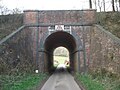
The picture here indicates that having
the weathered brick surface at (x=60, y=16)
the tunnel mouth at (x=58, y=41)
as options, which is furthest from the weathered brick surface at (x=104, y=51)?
the tunnel mouth at (x=58, y=41)

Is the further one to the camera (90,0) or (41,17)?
(90,0)

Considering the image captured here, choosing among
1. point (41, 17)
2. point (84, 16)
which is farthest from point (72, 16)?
point (41, 17)

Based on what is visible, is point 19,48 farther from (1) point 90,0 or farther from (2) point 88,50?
(1) point 90,0

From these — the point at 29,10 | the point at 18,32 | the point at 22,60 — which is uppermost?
the point at 29,10

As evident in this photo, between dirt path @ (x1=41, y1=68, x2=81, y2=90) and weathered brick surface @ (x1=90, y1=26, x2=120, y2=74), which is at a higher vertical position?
weathered brick surface @ (x1=90, y1=26, x2=120, y2=74)

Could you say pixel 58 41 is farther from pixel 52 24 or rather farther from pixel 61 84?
pixel 61 84

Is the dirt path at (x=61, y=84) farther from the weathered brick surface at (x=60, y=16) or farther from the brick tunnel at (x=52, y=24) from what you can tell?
the weathered brick surface at (x=60, y=16)

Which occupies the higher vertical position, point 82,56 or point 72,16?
A: point 72,16

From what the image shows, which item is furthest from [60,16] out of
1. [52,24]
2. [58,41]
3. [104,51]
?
[58,41]

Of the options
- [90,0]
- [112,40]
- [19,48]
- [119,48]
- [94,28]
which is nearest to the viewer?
[119,48]

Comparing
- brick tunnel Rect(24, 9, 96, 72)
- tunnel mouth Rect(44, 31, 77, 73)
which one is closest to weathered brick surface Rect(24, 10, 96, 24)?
brick tunnel Rect(24, 9, 96, 72)

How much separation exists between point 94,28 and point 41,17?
491 centimetres

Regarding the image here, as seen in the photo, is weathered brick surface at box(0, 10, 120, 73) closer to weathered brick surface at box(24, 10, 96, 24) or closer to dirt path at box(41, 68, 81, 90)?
weathered brick surface at box(24, 10, 96, 24)

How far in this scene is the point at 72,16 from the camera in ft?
90.4
